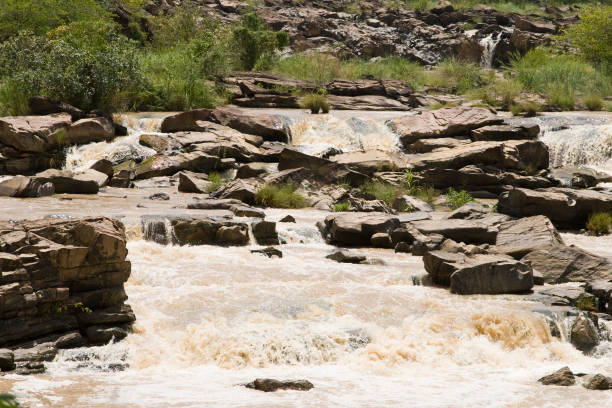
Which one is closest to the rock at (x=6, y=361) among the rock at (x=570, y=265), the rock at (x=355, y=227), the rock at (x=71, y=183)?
the rock at (x=355, y=227)

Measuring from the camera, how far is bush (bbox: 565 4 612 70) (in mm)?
30500

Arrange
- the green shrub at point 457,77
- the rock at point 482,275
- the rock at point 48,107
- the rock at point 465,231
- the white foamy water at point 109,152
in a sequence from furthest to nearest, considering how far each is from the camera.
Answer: the green shrub at point 457,77 → the rock at point 48,107 → the white foamy water at point 109,152 → the rock at point 465,231 → the rock at point 482,275

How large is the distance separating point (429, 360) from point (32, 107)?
14.6m

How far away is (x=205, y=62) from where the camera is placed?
25.7 meters

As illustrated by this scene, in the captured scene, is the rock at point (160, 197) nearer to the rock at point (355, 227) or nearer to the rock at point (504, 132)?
the rock at point (355, 227)

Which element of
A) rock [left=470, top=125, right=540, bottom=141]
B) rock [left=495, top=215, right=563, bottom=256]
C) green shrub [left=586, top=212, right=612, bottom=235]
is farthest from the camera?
rock [left=470, top=125, right=540, bottom=141]

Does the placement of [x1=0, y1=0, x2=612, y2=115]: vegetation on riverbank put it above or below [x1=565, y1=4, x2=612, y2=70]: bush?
below

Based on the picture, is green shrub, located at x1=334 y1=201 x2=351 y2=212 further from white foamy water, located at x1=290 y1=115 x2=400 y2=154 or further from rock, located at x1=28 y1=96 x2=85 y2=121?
rock, located at x1=28 y1=96 x2=85 y2=121

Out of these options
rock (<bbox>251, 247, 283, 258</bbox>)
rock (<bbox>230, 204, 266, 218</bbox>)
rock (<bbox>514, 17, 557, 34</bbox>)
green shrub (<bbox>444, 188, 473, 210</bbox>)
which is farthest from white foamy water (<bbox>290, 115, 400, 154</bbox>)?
rock (<bbox>514, 17, 557, 34</bbox>)

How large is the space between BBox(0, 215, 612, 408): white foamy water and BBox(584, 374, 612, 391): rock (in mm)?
116

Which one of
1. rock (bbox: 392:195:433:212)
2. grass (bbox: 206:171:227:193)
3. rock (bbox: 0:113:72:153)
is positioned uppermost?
rock (bbox: 0:113:72:153)

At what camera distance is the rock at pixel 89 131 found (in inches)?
726

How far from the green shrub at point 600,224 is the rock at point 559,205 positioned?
9.4 inches

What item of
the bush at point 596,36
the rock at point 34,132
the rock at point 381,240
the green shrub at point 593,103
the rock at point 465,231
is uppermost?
the bush at point 596,36
